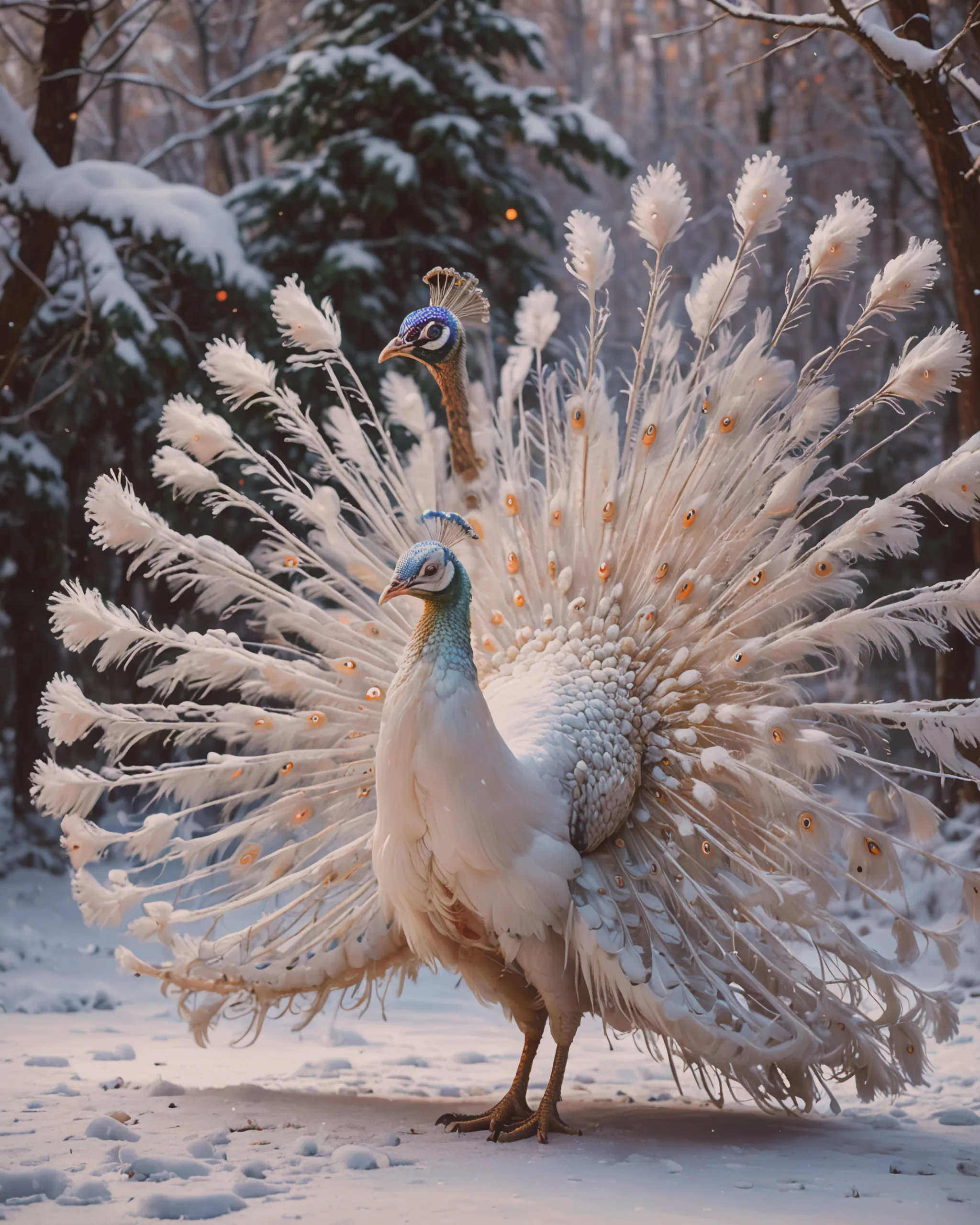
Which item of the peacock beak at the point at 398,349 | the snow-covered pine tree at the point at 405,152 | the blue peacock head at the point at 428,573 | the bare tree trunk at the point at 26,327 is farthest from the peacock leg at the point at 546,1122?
the snow-covered pine tree at the point at 405,152

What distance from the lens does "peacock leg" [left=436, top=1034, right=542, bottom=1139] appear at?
4.04 meters

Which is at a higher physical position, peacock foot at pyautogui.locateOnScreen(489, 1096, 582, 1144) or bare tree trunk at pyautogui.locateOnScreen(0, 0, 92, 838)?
bare tree trunk at pyautogui.locateOnScreen(0, 0, 92, 838)

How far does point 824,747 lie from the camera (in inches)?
154

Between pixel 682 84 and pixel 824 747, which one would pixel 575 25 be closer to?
pixel 682 84

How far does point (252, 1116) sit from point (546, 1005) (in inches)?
39.4

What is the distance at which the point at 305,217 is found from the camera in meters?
10.9

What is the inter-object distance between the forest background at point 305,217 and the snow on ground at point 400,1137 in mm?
2379

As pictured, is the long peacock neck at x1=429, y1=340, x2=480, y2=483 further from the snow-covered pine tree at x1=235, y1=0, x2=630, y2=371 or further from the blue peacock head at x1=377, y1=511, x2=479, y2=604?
the snow-covered pine tree at x1=235, y1=0, x2=630, y2=371

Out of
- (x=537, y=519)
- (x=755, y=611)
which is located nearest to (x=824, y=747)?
(x=755, y=611)

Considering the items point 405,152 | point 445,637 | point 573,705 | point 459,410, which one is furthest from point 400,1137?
point 405,152

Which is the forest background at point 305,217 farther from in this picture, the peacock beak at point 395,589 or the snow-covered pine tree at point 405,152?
the peacock beak at point 395,589

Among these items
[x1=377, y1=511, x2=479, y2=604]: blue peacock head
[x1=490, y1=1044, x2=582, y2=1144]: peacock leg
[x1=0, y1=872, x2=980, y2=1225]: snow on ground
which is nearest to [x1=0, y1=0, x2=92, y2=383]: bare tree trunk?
[x1=0, y1=872, x2=980, y2=1225]: snow on ground

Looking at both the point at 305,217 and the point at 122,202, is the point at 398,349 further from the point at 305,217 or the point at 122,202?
the point at 305,217

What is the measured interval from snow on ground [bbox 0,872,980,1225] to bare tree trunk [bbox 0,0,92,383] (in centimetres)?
385
